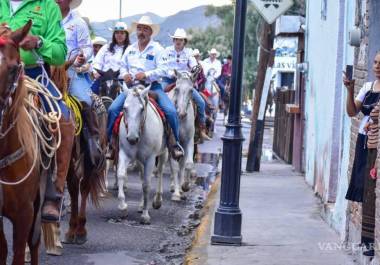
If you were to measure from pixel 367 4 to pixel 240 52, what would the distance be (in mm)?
1678

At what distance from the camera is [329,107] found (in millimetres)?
12938

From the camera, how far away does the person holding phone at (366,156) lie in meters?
8.84

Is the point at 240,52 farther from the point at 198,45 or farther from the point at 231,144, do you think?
the point at 198,45

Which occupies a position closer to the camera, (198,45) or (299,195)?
(299,195)

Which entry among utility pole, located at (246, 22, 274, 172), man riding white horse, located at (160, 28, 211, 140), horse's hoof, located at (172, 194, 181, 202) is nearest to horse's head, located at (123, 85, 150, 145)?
horse's hoof, located at (172, 194, 181, 202)

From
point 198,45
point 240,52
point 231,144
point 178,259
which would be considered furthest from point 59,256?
point 198,45

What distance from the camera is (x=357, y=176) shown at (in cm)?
909

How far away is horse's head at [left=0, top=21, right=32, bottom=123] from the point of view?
6.81 metres

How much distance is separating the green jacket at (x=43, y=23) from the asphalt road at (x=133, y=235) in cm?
269

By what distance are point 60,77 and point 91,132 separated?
160 centimetres

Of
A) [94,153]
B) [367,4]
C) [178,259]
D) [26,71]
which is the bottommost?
[178,259]

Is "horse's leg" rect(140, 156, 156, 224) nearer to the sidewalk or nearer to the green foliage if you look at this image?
the sidewalk

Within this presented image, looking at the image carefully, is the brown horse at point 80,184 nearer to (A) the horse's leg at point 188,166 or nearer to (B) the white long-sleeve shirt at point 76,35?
(B) the white long-sleeve shirt at point 76,35

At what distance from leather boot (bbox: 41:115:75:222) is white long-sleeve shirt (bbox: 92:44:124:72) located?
25.9 feet
